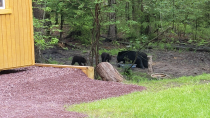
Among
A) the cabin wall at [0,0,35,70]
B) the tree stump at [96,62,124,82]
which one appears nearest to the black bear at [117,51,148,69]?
the tree stump at [96,62,124,82]

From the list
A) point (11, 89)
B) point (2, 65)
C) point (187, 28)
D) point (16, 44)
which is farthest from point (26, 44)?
point (187, 28)

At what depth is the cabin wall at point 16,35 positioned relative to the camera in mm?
8133

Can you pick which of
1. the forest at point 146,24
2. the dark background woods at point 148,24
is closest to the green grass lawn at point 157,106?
the dark background woods at point 148,24

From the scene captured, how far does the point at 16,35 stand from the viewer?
335 inches

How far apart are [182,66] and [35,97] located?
29.5ft

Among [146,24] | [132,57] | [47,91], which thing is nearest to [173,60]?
[132,57]

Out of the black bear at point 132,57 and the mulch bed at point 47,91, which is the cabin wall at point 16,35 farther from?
the black bear at point 132,57

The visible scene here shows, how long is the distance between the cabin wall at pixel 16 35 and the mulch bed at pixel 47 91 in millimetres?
385

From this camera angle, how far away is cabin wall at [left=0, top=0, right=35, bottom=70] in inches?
320

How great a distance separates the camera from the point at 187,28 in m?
23.6

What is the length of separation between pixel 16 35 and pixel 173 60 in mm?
9424

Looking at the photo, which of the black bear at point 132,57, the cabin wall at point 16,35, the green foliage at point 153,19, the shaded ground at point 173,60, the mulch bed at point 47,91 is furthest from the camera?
the green foliage at point 153,19

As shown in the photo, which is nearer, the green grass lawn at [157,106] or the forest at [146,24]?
the green grass lawn at [157,106]

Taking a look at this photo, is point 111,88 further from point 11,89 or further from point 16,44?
point 16,44
